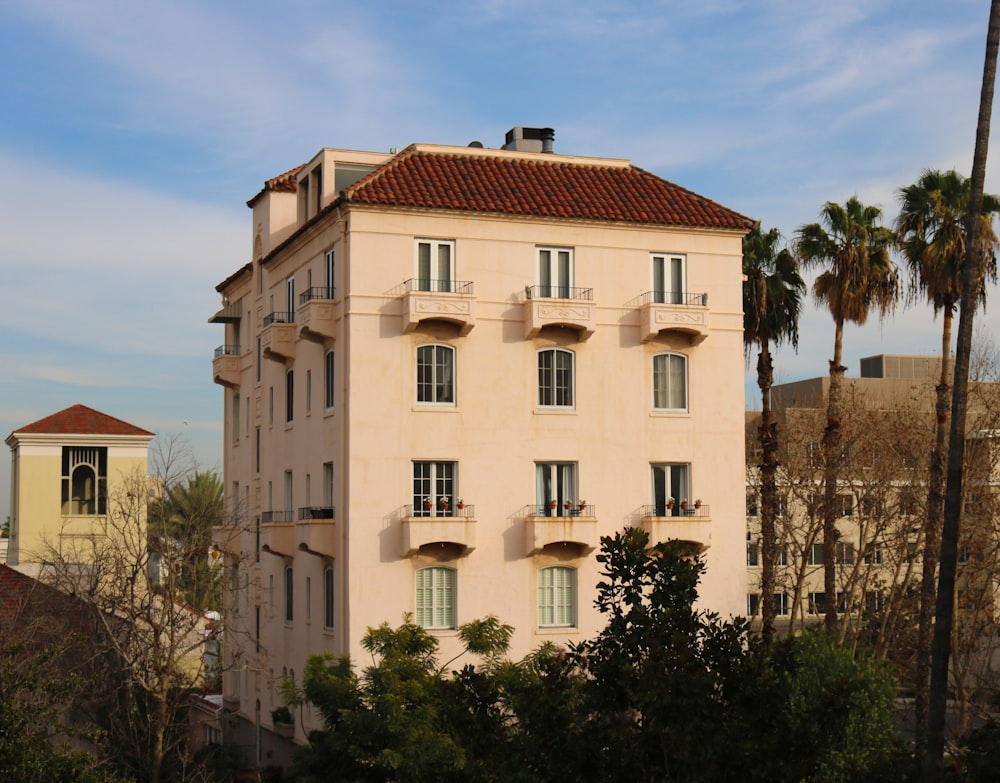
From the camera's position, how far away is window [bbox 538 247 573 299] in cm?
3900

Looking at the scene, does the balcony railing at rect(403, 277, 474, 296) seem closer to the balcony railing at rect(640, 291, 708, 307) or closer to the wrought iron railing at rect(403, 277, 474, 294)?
the wrought iron railing at rect(403, 277, 474, 294)

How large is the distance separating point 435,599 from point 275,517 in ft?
26.0

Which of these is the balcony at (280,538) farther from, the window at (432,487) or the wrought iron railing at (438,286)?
the wrought iron railing at (438,286)

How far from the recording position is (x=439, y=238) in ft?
125

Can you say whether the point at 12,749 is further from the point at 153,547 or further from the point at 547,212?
the point at 547,212

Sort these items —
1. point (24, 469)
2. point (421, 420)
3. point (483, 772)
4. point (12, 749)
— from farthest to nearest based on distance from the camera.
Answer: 1. point (24, 469)
2. point (421, 420)
3. point (12, 749)
4. point (483, 772)

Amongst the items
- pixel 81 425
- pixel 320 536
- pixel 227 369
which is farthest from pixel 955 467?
pixel 81 425

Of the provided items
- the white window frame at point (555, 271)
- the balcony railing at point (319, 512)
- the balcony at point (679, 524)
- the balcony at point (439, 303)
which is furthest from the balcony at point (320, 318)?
the balcony at point (679, 524)

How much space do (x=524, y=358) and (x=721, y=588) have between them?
895 centimetres

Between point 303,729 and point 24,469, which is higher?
point 24,469

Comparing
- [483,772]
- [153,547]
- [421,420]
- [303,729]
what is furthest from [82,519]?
[483,772]

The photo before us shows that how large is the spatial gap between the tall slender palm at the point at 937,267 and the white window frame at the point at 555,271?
33.5 ft

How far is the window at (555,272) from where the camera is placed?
39000 millimetres

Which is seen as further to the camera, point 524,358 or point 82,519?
point 82,519
